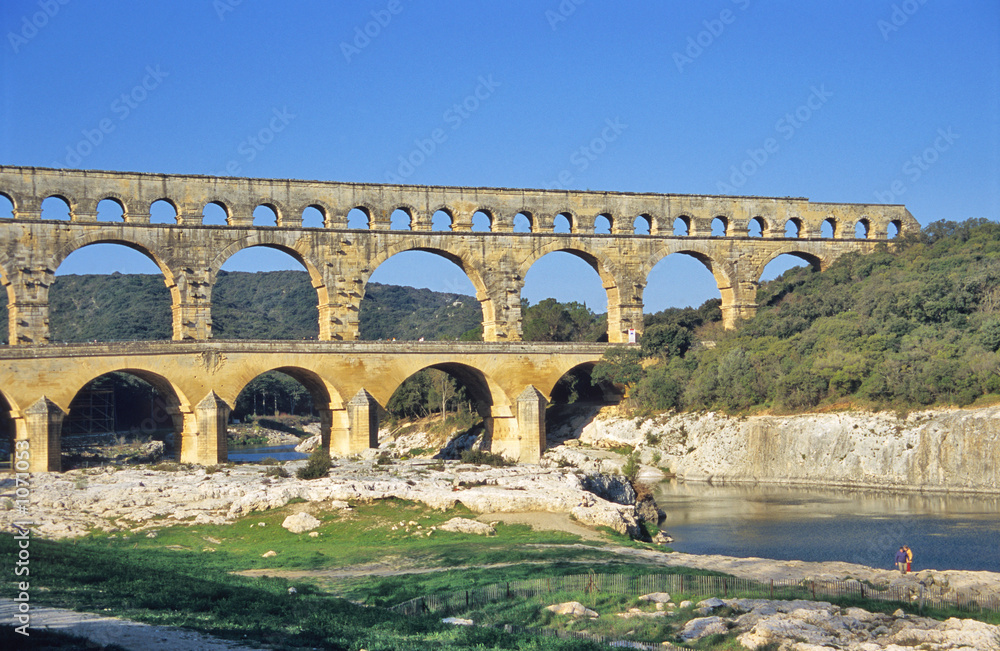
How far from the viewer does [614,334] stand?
2112 inches

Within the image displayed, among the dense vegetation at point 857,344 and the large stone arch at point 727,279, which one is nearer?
the dense vegetation at point 857,344

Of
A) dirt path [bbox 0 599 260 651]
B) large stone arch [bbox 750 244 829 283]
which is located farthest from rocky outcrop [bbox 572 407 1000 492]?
dirt path [bbox 0 599 260 651]

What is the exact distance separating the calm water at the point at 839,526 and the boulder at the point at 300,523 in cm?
1035

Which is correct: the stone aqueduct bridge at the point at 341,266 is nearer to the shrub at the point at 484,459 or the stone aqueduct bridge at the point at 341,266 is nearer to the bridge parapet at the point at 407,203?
the bridge parapet at the point at 407,203

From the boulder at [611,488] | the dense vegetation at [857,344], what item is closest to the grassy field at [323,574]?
the boulder at [611,488]

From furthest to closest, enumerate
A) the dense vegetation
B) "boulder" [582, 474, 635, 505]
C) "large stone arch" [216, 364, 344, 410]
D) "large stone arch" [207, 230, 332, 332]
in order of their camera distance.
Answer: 1. "large stone arch" [207, 230, 332, 332]
2. "large stone arch" [216, 364, 344, 410]
3. the dense vegetation
4. "boulder" [582, 474, 635, 505]

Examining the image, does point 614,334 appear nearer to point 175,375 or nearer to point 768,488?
point 768,488

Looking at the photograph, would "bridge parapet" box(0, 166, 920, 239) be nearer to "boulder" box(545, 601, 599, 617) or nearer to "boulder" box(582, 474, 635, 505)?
"boulder" box(582, 474, 635, 505)

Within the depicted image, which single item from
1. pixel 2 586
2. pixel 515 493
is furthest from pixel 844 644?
pixel 515 493

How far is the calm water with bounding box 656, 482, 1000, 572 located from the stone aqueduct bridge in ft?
40.2

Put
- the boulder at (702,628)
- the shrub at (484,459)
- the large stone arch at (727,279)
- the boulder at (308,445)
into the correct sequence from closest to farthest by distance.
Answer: the boulder at (702,628) → the shrub at (484,459) → the large stone arch at (727,279) → the boulder at (308,445)

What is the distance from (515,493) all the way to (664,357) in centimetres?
2220

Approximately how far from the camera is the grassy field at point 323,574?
1498cm

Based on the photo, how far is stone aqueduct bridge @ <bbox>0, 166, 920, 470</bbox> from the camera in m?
42.2
